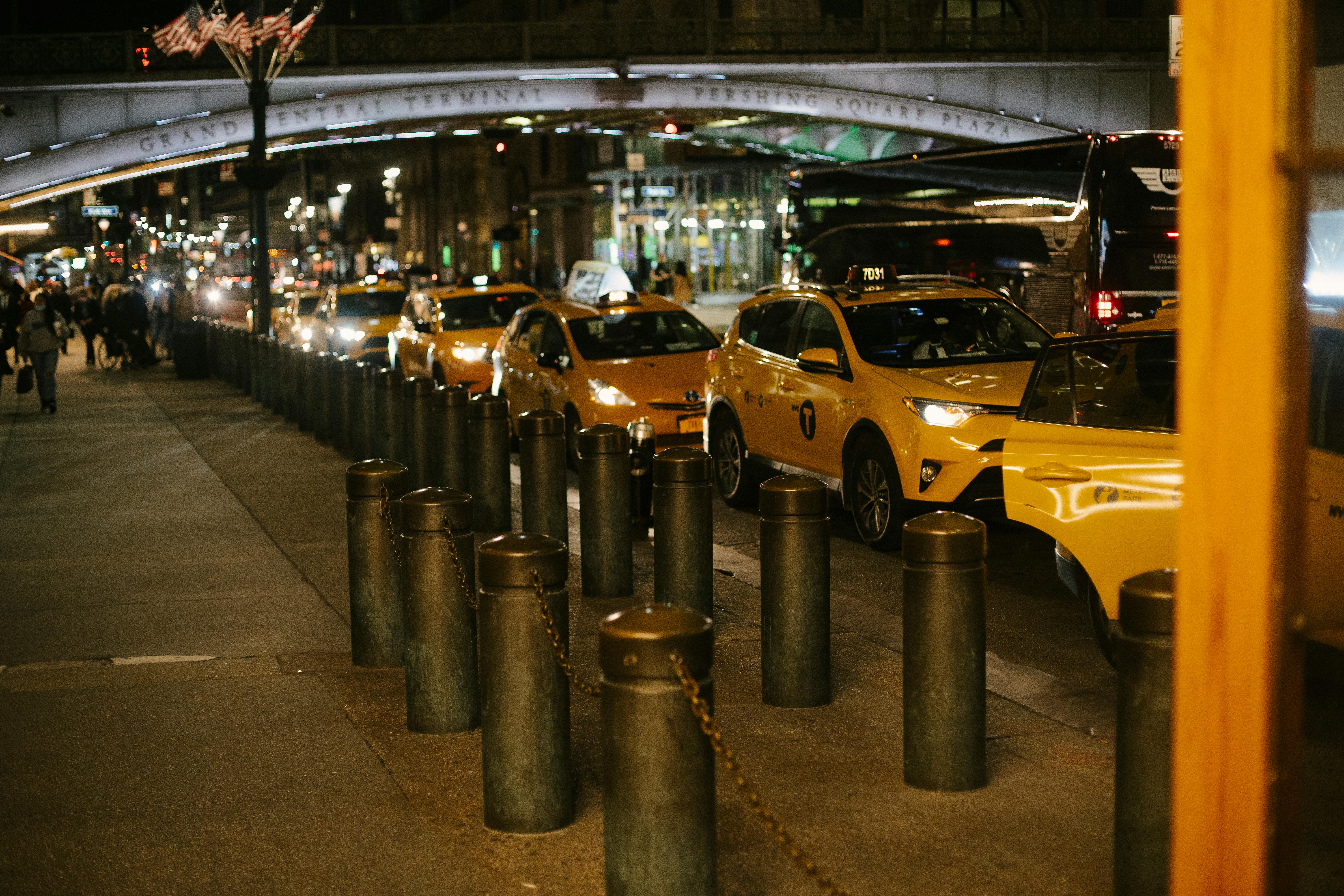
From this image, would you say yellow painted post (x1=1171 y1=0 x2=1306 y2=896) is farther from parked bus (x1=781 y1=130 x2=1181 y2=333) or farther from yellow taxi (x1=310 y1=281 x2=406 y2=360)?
yellow taxi (x1=310 y1=281 x2=406 y2=360)

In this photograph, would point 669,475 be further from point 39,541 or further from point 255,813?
point 39,541

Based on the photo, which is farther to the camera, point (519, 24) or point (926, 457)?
point (519, 24)

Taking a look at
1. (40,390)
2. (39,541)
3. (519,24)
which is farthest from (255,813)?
(519,24)

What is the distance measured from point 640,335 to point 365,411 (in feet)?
9.41

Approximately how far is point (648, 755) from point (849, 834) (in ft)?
4.14

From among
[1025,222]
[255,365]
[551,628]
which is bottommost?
[551,628]

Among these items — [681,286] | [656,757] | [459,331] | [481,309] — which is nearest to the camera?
[656,757]

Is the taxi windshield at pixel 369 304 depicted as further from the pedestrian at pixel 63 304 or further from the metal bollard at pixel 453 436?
the metal bollard at pixel 453 436

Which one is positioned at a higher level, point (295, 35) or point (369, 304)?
point (295, 35)

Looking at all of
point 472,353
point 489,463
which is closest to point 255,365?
point 472,353

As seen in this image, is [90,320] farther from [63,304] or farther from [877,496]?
[877,496]

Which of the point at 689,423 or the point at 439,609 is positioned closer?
the point at 439,609

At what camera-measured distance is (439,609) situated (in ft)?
18.8

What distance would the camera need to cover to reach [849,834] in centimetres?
470
